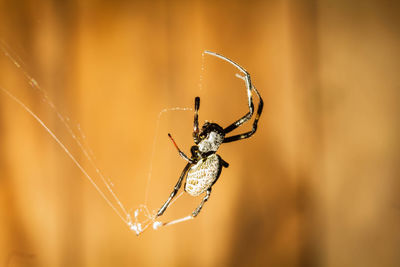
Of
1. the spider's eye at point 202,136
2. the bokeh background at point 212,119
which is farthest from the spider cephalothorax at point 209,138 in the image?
the bokeh background at point 212,119

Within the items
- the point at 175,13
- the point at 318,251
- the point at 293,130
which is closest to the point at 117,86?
the point at 175,13

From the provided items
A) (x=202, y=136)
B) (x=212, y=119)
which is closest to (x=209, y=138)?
(x=202, y=136)

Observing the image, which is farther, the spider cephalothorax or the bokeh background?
the bokeh background

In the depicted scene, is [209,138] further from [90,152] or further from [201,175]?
[90,152]

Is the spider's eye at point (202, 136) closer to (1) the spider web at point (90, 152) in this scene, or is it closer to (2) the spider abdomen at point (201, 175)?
(2) the spider abdomen at point (201, 175)

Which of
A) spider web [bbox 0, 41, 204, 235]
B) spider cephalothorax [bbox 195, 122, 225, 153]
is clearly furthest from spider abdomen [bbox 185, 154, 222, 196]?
spider web [bbox 0, 41, 204, 235]

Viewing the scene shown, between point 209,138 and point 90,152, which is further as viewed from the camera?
point 90,152

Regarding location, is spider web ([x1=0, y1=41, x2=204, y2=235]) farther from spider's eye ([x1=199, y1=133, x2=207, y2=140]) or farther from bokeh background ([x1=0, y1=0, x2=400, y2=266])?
spider's eye ([x1=199, y1=133, x2=207, y2=140])
